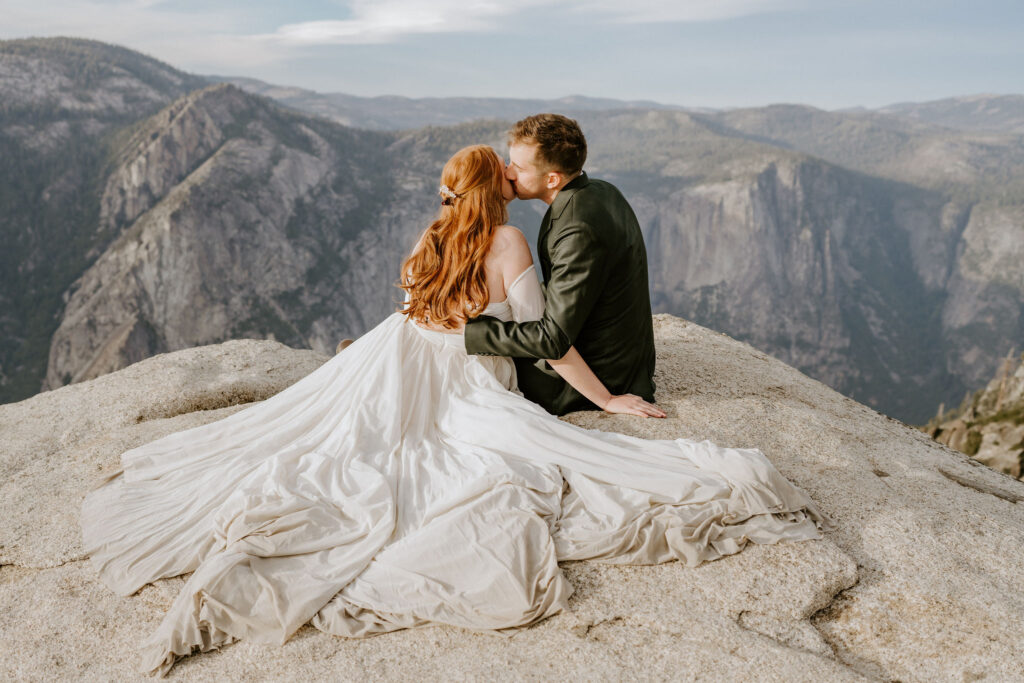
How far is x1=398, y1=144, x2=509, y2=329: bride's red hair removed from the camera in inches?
210

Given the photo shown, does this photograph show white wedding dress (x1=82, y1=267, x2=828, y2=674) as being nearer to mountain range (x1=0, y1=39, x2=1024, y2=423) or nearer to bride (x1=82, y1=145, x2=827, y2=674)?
bride (x1=82, y1=145, x2=827, y2=674)

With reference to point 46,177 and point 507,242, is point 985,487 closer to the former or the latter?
point 507,242

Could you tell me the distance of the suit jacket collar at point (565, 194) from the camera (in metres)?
5.61

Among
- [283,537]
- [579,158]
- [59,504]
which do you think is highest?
[579,158]

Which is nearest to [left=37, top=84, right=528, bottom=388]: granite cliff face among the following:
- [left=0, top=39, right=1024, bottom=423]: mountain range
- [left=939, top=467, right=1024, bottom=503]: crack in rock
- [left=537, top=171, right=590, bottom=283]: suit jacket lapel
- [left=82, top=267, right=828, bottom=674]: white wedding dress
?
[left=0, top=39, right=1024, bottom=423]: mountain range

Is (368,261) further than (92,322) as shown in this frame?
Yes

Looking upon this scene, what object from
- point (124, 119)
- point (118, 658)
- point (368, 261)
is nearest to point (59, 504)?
point (118, 658)

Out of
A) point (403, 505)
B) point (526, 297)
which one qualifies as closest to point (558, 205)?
point (526, 297)

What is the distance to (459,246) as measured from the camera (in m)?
5.44

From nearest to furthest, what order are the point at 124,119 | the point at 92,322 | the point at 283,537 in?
the point at 283,537, the point at 92,322, the point at 124,119

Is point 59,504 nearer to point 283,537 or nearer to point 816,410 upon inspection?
point 283,537

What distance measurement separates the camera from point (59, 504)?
5.82 metres

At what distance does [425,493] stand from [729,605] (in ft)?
6.91

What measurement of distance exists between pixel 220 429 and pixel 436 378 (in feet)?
6.37
